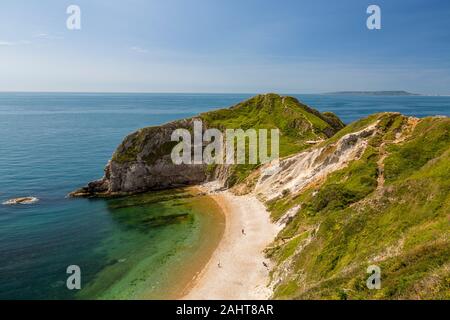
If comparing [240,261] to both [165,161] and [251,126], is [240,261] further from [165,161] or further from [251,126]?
[251,126]

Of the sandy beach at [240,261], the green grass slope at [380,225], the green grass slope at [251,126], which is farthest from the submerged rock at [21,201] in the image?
the green grass slope at [380,225]

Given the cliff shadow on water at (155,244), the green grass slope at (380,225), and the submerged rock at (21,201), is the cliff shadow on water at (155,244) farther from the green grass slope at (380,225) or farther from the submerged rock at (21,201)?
the submerged rock at (21,201)

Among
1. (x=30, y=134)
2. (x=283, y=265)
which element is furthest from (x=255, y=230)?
(x=30, y=134)

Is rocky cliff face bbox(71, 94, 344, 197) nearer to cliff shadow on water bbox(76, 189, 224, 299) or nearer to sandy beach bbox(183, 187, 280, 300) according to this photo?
cliff shadow on water bbox(76, 189, 224, 299)

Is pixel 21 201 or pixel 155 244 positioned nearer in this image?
pixel 155 244

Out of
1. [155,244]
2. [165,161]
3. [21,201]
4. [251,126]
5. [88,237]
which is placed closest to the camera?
[155,244]

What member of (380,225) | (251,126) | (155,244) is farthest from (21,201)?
(380,225)
